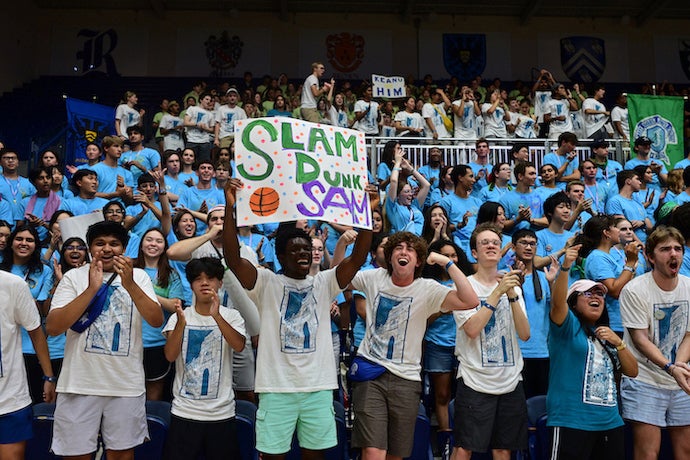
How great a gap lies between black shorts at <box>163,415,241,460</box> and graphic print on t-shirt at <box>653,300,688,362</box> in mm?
2738

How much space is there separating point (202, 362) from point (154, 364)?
98 cm

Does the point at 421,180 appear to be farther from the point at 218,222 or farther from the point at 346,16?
the point at 346,16

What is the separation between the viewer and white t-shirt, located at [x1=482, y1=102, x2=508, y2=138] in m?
12.9

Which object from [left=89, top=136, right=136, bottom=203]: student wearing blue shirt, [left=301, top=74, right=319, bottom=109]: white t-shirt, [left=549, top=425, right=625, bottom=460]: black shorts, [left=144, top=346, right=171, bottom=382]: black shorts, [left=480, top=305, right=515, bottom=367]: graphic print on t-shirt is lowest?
[left=549, top=425, right=625, bottom=460]: black shorts

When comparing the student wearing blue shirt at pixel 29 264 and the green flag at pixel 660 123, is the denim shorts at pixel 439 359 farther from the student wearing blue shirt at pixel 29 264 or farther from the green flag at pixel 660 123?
the green flag at pixel 660 123

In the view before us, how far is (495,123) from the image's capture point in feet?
42.5

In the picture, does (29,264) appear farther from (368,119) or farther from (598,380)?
(368,119)

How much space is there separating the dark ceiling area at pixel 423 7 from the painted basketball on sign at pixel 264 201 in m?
16.2

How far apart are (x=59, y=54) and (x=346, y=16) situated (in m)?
8.39

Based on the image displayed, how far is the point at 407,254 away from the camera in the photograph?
4.10 metres

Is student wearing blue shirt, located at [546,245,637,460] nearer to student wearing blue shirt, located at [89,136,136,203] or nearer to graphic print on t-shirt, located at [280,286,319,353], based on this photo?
graphic print on t-shirt, located at [280,286,319,353]

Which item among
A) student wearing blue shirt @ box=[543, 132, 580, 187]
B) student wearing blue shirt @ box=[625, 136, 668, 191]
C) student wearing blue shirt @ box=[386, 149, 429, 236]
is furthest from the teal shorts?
student wearing blue shirt @ box=[625, 136, 668, 191]

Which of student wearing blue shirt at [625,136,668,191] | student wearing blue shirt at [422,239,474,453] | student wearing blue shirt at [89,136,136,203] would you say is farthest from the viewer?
student wearing blue shirt at [625,136,668,191]

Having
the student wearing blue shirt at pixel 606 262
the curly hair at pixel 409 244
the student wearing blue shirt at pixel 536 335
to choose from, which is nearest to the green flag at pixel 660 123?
the student wearing blue shirt at pixel 606 262
